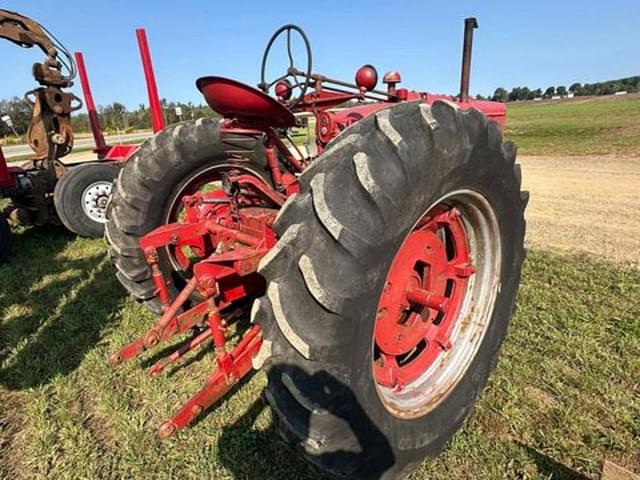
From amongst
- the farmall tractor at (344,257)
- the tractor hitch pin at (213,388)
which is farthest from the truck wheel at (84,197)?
the tractor hitch pin at (213,388)

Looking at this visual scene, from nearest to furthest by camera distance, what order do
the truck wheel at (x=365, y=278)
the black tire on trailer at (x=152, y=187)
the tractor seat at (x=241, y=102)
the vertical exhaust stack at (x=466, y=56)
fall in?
the truck wheel at (x=365, y=278) → the tractor seat at (x=241, y=102) → the black tire on trailer at (x=152, y=187) → the vertical exhaust stack at (x=466, y=56)

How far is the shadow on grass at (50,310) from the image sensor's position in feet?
8.77

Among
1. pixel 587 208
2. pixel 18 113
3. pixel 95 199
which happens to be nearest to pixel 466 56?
pixel 587 208

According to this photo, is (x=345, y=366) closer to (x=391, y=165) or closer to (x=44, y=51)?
(x=391, y=165)

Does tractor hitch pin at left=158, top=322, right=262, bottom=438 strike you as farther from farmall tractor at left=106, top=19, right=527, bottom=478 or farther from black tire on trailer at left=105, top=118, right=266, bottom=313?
black tire on trailer at left=105, top=118, right=266, bottom=313

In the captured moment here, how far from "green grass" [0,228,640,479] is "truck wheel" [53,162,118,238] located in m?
2.01

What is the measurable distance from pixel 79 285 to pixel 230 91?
3070 millimetres

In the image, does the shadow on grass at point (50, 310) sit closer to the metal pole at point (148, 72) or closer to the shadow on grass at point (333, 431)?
the metal pole at point (148, 72)

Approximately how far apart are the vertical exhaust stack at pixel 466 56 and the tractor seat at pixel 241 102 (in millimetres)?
2240

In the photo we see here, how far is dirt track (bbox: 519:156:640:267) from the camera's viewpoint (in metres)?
4.37

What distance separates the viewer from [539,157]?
40.1ft

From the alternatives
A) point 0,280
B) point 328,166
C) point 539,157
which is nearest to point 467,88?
point 328,166

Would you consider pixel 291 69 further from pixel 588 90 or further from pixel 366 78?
pixel 588 90

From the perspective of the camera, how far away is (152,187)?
8.29ft
